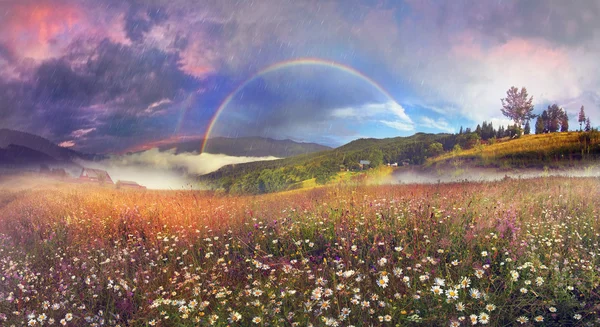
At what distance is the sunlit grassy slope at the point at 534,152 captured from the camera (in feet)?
78.5

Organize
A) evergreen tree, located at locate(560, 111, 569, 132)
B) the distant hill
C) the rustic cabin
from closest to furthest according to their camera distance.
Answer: the rustic cabin
the distant hill
evergreen tree, located at locate(560, 111, 569, 132)

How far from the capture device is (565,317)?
3.65 m

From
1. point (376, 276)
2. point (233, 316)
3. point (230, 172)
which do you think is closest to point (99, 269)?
point (233, 316)

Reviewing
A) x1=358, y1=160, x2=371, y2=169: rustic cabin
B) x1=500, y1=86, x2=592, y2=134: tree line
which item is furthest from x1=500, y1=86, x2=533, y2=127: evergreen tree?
x1=358, y1=160, x2=371, y2=169: rustic cabin

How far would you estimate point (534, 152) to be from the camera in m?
25.8

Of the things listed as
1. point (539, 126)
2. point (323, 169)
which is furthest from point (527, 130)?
point (323, 169)

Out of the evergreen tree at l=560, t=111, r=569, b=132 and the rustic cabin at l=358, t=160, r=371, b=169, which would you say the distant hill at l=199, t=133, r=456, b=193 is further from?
the evergreen tree at l=560, t=111, r=569, b=132

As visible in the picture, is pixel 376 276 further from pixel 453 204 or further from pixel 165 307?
pixel 453 204

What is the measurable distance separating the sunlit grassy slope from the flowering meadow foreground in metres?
16.9

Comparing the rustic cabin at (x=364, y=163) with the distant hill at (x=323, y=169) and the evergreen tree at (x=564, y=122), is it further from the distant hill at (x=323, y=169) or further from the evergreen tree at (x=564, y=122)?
the evergreen tree at (x=564, y=122)

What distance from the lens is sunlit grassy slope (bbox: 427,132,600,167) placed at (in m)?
23.9

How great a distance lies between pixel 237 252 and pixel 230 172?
3210cm

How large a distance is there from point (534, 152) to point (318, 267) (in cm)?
2652

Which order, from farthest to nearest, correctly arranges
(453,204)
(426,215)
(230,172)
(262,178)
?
(230,172) → (262,178) → (453,204) → (426,215)
